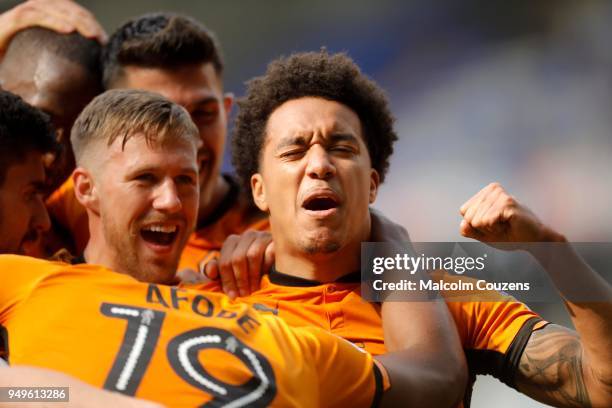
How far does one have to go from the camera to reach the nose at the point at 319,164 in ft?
8.45

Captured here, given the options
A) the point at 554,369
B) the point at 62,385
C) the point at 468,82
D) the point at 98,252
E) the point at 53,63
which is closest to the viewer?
the point at 62,385

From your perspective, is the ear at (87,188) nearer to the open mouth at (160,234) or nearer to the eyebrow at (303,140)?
the open mouth at (160,234)

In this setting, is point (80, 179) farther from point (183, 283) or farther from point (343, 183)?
point (343, 183)

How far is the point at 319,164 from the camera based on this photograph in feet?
8.45

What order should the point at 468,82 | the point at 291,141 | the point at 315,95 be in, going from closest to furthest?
the point at 291,141 < the point at 315,95 < the point at 468,82

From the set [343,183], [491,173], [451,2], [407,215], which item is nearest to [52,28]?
[343,183]

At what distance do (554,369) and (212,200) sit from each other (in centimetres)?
176

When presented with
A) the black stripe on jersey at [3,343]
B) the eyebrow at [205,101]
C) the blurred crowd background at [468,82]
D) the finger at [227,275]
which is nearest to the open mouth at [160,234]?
the finger at [227,275]

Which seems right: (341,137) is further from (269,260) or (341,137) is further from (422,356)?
(422,356)

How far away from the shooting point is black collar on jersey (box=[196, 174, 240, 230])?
12.1 ft

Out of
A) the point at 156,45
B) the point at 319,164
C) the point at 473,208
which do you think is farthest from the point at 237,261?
the point at 156,45

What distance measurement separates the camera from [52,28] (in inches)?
144

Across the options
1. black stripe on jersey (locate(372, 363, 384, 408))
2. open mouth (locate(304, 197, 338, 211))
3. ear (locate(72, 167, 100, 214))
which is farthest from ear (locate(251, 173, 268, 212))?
black stripe on jersey (locate(372, 363, 384, 408))

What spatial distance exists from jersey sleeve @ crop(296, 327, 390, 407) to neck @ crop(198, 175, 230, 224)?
5.68 ft
